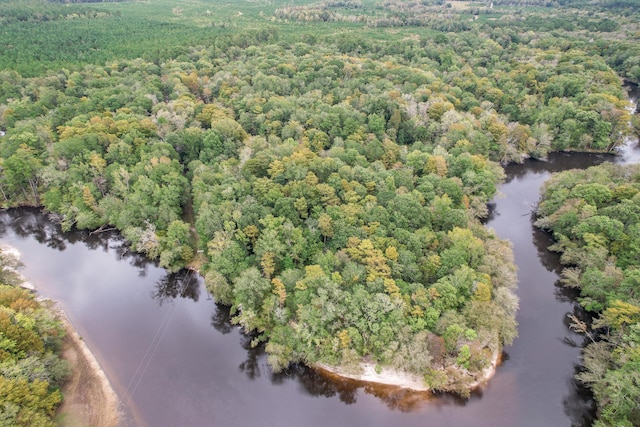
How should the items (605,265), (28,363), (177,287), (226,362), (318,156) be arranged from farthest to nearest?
(318,156), (177,287), (605,265), (226,362), (28,363)

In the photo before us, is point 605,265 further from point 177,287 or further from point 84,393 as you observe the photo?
point 84,393

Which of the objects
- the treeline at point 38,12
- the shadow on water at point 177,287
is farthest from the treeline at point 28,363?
the treeline at point 38,12

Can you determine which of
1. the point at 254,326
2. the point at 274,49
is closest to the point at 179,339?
the point at 254,326

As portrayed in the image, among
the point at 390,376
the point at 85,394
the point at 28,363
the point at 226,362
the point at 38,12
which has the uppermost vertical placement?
the point at 38,12

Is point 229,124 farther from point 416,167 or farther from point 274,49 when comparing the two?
point 274,49

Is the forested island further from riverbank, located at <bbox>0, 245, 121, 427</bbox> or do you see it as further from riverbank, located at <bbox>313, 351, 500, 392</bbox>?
riverbank, located at <bbox>0, 245, 121, 427</bbox>

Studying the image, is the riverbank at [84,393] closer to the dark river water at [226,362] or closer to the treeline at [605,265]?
the dark river water at [226,362]

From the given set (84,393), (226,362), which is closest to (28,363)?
(84,393)
